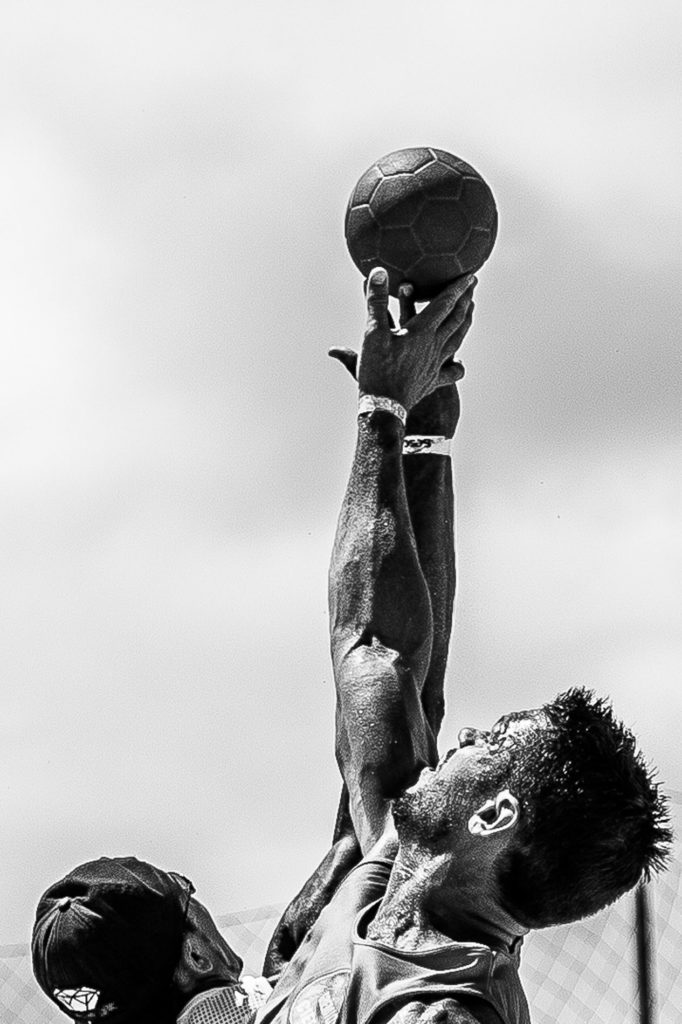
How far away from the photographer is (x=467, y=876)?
6859 millimetres

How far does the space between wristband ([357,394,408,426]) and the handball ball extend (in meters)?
0.89

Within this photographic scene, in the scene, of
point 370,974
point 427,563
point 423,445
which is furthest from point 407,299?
point 370,974

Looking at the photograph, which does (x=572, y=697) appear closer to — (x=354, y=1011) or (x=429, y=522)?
(x=354, y=1011)

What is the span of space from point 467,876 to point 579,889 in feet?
1.17

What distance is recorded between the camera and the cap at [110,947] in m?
8.65

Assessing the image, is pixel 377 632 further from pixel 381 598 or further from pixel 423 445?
pixel 423 445

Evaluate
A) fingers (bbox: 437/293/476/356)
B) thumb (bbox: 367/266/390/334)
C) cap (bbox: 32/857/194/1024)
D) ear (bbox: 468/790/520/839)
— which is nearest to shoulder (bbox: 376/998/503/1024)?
ear (bbox: 468/790/520/839)

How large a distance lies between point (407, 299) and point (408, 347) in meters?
0.75

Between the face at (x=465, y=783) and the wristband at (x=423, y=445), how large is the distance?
7.69 ft

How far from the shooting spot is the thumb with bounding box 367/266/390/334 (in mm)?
8523

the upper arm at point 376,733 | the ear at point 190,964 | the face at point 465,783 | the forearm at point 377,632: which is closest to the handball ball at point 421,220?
the forearm at point 377,632

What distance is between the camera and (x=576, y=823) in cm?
679

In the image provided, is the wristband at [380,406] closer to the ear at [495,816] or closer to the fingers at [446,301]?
the fingers at [446,301]

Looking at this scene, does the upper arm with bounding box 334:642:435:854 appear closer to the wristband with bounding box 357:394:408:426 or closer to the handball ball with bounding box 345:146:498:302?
the wristband with bounding box 357:394:408:426
